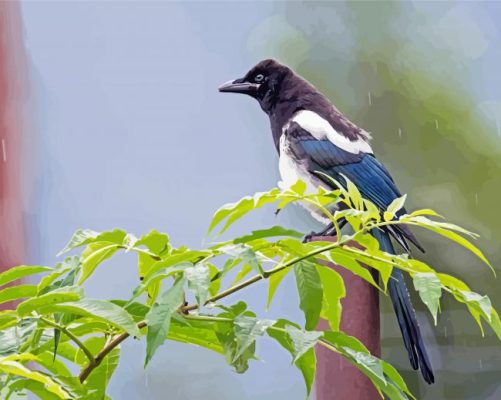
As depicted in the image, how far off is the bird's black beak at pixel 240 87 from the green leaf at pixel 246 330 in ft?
4.26

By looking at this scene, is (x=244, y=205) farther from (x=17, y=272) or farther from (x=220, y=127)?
(x=220, y=127)

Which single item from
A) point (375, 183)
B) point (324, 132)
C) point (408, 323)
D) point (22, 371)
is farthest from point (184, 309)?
point (324, 132)

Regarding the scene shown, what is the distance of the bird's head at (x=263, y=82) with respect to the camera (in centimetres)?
168

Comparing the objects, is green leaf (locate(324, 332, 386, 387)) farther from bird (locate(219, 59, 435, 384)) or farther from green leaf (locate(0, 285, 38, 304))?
bird (locate(219, 59, 435, 384))

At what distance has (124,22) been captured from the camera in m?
1.77

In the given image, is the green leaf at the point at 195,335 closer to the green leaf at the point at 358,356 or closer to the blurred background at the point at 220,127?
the green leaf at the point at 358,356

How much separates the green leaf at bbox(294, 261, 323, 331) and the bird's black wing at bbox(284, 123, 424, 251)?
0.93 meters

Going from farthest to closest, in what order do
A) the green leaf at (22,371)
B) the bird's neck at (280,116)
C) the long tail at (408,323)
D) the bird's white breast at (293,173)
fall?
the bird's neck at (280,116)
the bird's white breast at (293,173)
the long tail at (408,323)
the green leaf at (22,371)

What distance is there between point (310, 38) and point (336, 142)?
1.05ft

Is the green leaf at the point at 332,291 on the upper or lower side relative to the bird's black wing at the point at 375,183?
upper

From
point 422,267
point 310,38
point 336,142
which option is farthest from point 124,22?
point 422,267

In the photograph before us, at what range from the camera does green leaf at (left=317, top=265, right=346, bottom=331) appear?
50 cm

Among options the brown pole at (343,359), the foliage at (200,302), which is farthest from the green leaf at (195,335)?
the brown pole at (343,359)

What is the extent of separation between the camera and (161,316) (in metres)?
0.38
